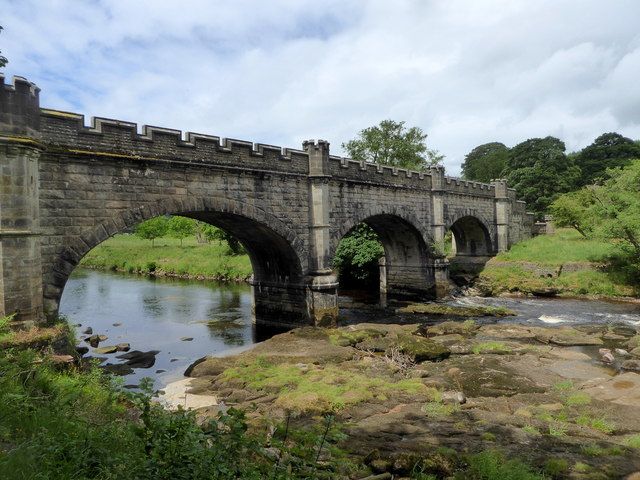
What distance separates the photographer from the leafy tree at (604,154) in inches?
2175

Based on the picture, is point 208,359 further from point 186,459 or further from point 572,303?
point 572,303

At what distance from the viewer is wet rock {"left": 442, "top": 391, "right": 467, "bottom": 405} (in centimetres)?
1000

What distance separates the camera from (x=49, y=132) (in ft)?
38.6

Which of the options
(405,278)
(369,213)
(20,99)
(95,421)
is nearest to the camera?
(95,421)

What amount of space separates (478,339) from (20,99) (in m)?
15.8

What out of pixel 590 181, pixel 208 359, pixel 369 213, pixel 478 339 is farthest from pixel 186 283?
pixel 590 181

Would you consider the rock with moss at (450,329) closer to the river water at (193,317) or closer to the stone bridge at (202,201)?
the river water at (193,317)

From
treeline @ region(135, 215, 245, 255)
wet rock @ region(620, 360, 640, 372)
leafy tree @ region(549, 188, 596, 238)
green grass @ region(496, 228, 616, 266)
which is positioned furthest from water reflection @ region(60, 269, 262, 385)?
leafy tree @ region(549, 188, 596, 238)

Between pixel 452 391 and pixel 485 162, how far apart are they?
68.7m

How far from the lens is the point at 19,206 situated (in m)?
10.3

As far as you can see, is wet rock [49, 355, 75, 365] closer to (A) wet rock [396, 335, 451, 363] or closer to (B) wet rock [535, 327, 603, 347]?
(A) wet rock [396, 335, 451, 363]

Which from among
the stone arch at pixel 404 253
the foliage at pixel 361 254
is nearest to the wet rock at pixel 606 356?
the stone arch at pixel 404 253

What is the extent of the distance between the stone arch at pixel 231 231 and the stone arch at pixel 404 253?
6.90 meters

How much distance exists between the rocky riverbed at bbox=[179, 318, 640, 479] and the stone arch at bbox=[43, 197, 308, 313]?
3420 millimetres
